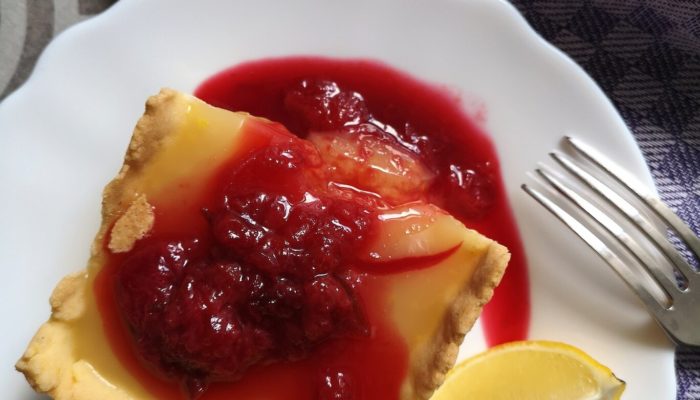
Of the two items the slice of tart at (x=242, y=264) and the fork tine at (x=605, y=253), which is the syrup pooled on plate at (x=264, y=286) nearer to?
the slice of tart at (x=242, y=264)

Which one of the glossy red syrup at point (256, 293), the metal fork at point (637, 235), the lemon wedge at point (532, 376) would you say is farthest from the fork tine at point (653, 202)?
the glossy red syrup at point (256, 293)

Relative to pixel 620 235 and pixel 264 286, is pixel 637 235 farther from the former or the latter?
pixel 264 286

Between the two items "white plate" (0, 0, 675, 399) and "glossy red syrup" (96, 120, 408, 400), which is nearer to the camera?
"glossy red syrup" (96, 120, 408, 400)

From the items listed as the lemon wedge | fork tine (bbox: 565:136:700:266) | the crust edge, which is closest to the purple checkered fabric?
fork tine (bbox: 565:136:700:266)

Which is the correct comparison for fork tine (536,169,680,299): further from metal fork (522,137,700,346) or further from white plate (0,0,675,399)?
white plate (0,0,675,399)

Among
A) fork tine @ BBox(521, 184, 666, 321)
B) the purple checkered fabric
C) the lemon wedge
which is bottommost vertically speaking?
the lemon wedge

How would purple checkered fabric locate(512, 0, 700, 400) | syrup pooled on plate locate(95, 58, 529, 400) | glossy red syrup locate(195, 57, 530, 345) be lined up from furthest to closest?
1. purple checkered fabric locate(512, 0, 700, 400)
2. glossy red syrup locate(195, 57, 530, 345)
3. syrup pooled on plate locate(95, 58, 529, 400)

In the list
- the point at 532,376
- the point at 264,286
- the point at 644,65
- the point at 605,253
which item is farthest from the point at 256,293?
the point at 644,65
